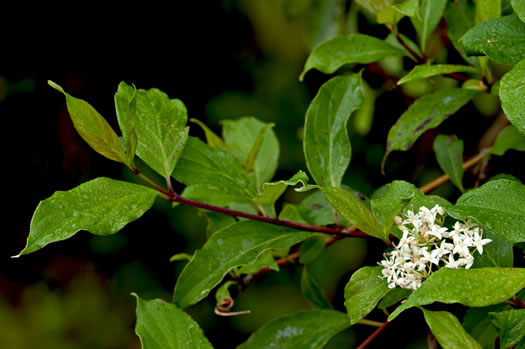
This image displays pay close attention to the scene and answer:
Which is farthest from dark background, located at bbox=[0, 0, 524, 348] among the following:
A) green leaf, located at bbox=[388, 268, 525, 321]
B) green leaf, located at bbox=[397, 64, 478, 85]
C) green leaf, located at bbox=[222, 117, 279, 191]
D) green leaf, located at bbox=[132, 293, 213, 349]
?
green leaf, located at bbox=[388, 268, 525, 321]

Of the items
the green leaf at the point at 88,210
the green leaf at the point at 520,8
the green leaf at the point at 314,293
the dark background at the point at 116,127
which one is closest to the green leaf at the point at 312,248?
the green leaf at the point at 314,293

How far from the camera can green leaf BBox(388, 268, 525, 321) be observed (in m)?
0.50

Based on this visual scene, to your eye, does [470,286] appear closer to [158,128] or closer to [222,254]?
[222,254]

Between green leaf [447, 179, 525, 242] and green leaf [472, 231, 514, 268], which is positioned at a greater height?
green leaf [447, 179, 525, 242]

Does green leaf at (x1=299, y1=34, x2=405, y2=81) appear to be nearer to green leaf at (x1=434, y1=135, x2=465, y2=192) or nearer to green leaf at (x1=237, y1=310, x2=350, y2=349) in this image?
green leaf at (x1=434, y1=135, x2=465, y2=192)

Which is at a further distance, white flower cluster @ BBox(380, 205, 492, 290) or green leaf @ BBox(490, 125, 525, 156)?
green leaf @ BBox(490, 125, 525, 156)

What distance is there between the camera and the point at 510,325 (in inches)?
21.8

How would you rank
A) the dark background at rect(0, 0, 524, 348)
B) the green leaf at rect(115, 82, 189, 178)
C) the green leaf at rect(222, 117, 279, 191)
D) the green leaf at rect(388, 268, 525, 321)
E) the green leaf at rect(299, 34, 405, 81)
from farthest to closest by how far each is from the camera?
the dark background at rect(0, 0, 524, 348)
the green leaf at rect(222, 117, 279, 191)
the green leaf at rect(299, 34, 405, 81)
the green leaf at rect(115, 82, 189, 178)
the green leaf at rect(388, 268, 525, 321)

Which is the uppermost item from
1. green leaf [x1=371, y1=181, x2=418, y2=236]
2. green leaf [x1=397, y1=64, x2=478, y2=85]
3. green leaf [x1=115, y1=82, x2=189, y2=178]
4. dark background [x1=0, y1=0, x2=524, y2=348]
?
green leaf [x1=397, y1=64, x2=478, y2=85]

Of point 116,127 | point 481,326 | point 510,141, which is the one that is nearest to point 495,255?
point 481,326

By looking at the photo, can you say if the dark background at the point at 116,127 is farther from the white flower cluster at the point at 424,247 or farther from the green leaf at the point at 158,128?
the white flower cluster at the point at 424,247

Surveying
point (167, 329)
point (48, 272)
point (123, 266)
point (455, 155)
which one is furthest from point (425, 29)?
point (48, 272)

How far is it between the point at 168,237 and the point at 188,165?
1.15m

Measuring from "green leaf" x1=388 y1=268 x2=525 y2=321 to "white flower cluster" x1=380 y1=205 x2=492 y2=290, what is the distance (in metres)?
0.05
